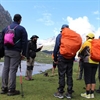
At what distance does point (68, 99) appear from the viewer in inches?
366

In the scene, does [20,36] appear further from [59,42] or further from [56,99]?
[56,99]

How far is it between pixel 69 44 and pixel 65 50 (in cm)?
28

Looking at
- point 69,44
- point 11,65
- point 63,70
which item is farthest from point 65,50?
point 11,65

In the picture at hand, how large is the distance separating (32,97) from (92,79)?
276 cm

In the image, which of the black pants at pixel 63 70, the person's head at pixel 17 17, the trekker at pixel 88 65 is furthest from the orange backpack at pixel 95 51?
the person's head at pixel 17 17

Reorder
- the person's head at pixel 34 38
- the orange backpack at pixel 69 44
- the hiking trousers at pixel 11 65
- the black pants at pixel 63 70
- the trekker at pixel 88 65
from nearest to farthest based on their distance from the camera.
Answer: the orange backpack at pixel 69 44
the black pants at pixel 63 70
the hiking trousers at pixel 11 65
the trekker at pixel 88 65
the person's head at pixel 34 38

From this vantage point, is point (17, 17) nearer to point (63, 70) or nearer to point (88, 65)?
point (63, 70)

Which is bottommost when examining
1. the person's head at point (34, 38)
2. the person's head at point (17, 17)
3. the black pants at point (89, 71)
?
the black pants at point (89, 71)

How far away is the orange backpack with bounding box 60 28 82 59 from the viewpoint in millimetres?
9039

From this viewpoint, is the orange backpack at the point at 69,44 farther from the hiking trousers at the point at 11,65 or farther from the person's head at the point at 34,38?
the person's head at the point at 34,38

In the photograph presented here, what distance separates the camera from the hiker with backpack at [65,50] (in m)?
9.05

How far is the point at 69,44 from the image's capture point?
9.02m

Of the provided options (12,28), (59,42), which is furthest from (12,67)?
(59,42)

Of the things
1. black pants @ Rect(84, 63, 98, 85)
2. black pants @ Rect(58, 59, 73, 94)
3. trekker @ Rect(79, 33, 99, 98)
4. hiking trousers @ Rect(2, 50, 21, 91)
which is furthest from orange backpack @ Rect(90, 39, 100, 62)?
hiking trousers @ Rect(2, 50, 21, 91)
